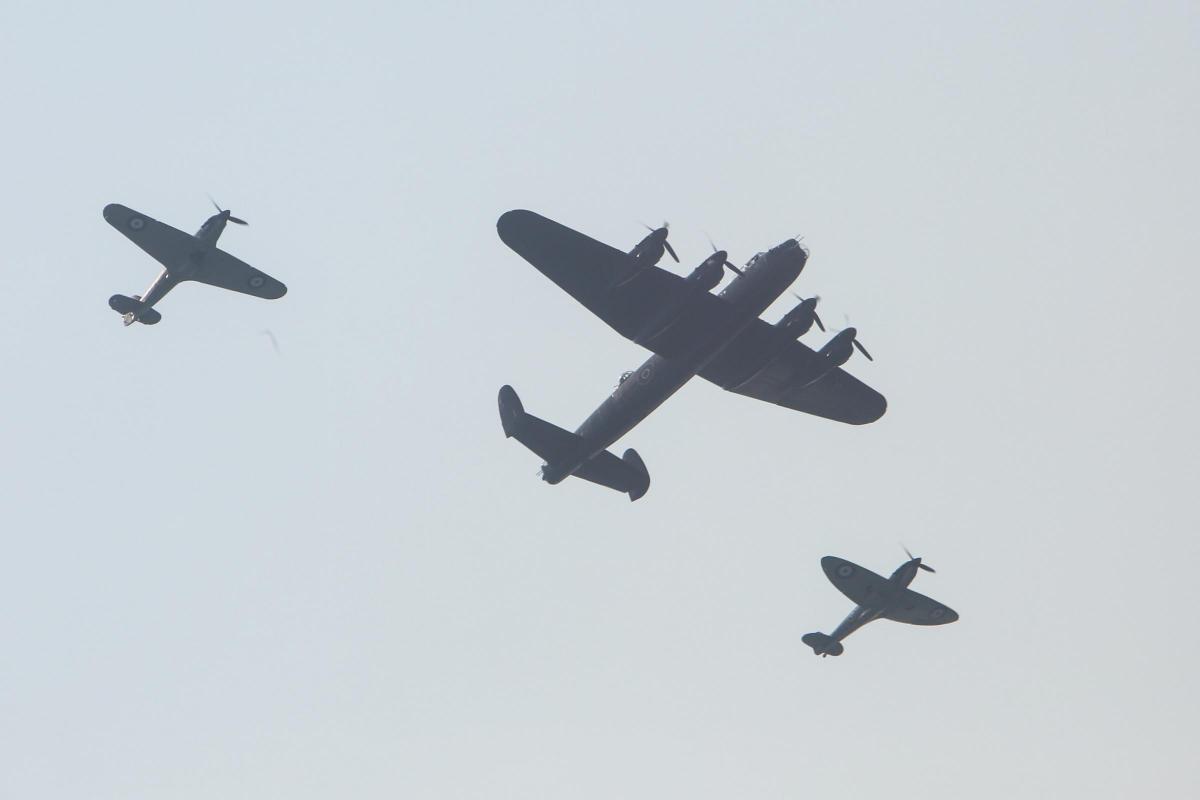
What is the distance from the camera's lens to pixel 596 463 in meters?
52.8

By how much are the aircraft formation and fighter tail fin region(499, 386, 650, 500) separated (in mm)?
34

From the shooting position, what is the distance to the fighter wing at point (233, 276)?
180ft

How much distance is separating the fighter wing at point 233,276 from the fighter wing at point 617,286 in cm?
1264

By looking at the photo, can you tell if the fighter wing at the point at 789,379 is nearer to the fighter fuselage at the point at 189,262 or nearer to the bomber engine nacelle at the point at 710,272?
the bomber engine nacelle at the point at 710,272

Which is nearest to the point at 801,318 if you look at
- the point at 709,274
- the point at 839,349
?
the point at 839,349

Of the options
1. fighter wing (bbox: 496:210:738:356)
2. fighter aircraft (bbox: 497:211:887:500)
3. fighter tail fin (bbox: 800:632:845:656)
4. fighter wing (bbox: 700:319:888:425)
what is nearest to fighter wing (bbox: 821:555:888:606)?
fighter tail fin (bbox: 800:632:845:656)

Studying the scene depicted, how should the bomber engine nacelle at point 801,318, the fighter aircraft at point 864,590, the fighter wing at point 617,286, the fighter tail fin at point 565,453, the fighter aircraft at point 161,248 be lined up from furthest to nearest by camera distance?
the fighter aircraft at point 864,590 → the fighter aircraft at point 161,248 → the fighter tail fin at point 565,453 → the bomber engine nacelle at point 801,318 → the fighter wing at point 617,286

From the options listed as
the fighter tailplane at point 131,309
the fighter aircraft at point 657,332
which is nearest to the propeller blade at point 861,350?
the fighter aircraft at point 657,332

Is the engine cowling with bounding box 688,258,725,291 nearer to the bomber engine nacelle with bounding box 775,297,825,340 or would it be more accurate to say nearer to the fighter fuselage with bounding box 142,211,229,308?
the bomber engine nacelle with bounding box 775,297,825,340

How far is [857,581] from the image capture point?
55.8m

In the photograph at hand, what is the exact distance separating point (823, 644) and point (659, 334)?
1369cm

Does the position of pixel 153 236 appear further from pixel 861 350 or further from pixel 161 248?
pixel 861 350

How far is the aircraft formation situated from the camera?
47688 mm

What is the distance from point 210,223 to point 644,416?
54.0ft
